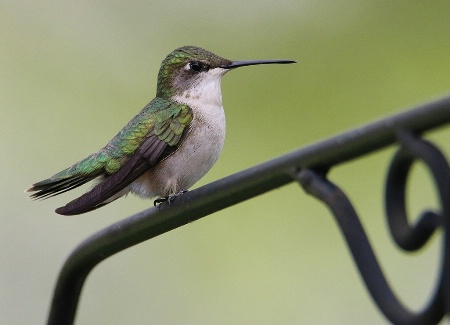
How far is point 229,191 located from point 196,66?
8.94 ft

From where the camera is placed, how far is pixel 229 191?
230 cm

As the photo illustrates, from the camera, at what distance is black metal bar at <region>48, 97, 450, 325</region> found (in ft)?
5.81

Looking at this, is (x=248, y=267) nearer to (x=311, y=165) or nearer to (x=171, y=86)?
(x=171, y=86)

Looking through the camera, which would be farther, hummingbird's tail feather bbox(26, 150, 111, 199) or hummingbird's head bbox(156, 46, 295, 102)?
hummingbird's head bbox(156, 46, 295, 102)

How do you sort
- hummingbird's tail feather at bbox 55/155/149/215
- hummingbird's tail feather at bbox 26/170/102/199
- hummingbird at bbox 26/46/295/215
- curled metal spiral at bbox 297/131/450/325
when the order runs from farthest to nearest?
hummingbird at bbox 26/46/295/215
hummingbird's tail feather at bbox 26/170/102/199
hummingbird's tail feather at bbox 55/155/149/215
curled metal spiral at bbox 297/131/450/325

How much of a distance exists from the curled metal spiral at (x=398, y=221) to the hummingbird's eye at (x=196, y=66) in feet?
9.57

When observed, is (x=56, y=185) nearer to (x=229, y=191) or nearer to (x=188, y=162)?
(x=188, y=162)

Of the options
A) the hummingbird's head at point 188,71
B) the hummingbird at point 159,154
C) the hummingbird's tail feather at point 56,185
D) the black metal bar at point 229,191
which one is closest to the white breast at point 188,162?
the hummingbird at point 159,154

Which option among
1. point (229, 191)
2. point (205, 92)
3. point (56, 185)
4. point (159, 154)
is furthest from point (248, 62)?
point (229, 191)

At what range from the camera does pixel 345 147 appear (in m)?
1.89

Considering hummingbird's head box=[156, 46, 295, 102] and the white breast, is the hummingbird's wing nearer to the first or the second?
A: the white breast

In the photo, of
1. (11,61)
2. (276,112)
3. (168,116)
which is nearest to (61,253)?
(11,61)

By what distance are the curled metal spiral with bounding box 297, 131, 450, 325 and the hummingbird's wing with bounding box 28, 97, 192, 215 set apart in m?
1.90

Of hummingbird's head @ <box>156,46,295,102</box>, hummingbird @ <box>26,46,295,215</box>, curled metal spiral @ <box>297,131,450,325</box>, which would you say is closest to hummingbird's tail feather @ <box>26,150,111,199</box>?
hummingbird @ <box>26,46,295,215</box>
